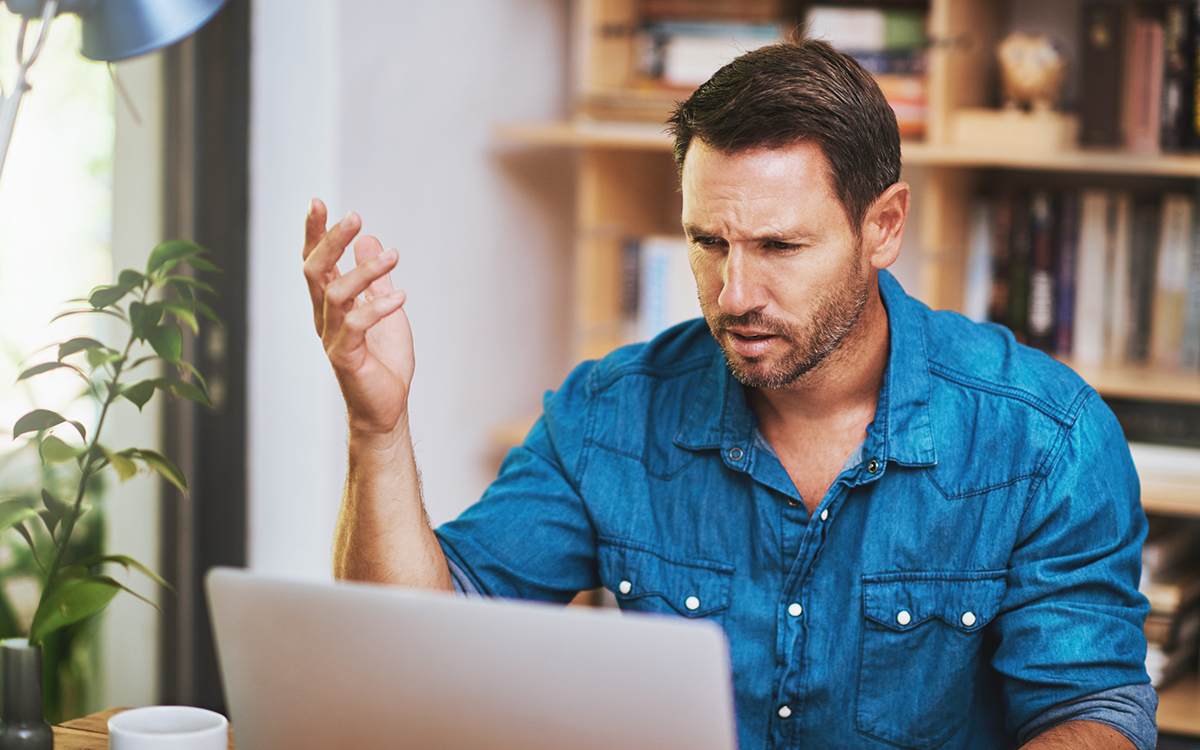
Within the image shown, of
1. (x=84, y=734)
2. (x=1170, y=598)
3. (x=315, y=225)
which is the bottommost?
(x=1170, y=598)

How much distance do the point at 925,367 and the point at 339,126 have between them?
43.5 inches

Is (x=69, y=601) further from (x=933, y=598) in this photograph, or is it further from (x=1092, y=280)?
(x=1092, y=280)

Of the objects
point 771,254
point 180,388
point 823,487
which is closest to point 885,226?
point 771,254

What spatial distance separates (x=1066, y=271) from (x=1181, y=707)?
28.3 inches

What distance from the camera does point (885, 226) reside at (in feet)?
4.08

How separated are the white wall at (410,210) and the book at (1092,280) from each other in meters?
1.03

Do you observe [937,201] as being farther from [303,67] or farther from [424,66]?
[303,67]

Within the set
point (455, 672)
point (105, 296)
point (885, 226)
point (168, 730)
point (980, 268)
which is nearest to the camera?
point (455, 672)

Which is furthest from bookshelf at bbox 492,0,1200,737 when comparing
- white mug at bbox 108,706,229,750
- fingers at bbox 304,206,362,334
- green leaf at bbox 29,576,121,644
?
white mug at bbox 108,706,229,750

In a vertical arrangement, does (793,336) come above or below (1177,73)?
below

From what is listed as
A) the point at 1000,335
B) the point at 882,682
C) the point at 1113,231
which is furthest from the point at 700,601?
the point at 1113,231

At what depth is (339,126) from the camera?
198 cm

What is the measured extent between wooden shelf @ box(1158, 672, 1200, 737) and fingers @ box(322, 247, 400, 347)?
1437mm

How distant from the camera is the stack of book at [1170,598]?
203 cm
